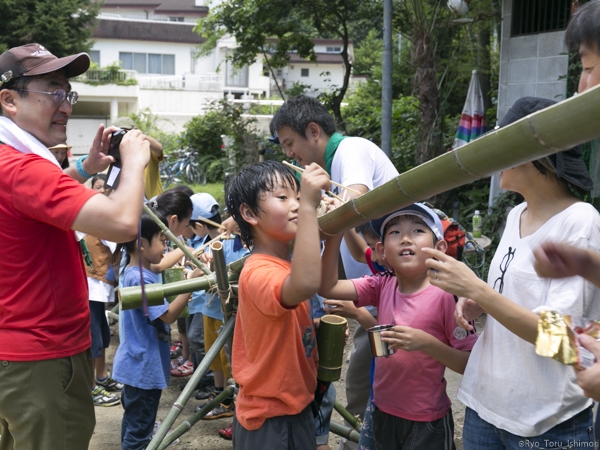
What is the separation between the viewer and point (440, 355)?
2533 mm

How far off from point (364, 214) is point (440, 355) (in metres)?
0.78

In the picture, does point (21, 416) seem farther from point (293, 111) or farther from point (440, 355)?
point (293, 111)

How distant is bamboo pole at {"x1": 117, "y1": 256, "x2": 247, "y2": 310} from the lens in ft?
9.93

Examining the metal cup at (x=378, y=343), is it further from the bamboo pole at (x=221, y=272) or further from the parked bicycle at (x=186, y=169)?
the parked bicycle at (x=186, y=169)

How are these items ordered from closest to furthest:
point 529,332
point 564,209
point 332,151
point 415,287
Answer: point 529,332, point 564,209, point 415,287, point 332,151

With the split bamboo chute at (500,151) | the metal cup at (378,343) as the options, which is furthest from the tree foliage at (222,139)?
the split bamboo chute at (500,151)

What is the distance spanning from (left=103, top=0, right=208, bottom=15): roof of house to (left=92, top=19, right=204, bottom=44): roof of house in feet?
26.3

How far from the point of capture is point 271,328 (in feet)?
A: 7.89

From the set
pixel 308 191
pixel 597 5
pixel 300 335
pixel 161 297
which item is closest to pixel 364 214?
pixel 308 191

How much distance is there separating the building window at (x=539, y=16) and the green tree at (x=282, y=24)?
5.25 meters

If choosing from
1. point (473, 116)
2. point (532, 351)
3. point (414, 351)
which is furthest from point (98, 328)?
point (473, 116)

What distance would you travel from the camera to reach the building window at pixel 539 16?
7.26m

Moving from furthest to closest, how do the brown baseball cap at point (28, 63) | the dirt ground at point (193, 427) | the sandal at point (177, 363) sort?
the sandal at point (177, 363) < the dirt ground at point (193, 427) < the brown baseball cap at point (28, 63)

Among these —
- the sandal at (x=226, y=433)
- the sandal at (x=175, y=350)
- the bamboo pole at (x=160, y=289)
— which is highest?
the bamboo pole at (x=160, y=289)
